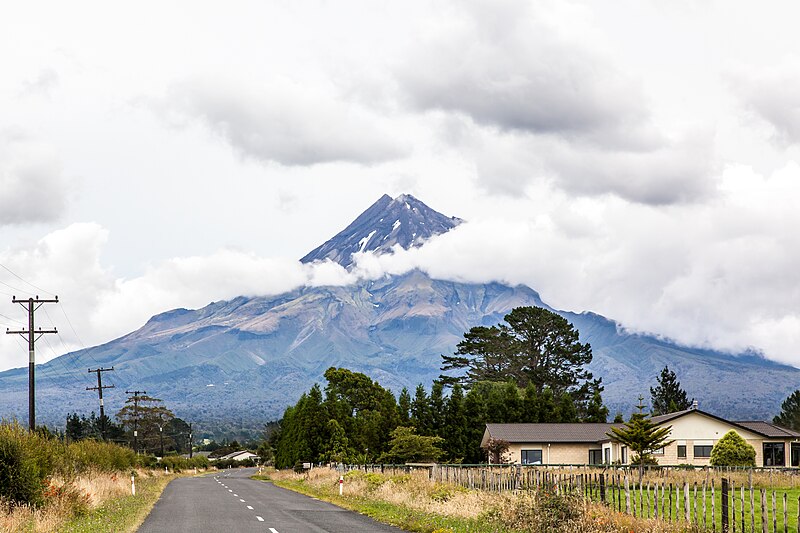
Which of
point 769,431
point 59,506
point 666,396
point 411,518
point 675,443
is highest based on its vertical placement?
point 59,506

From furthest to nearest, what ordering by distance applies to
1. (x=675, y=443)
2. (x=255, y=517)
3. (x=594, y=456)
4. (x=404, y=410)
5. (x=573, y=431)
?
(x=404, y=410), (x=573, y=431), (x=594, y=456), (x=675, y=443), (x=255, y=517)

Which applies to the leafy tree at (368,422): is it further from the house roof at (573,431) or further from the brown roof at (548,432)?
the brown roof at (548,432)

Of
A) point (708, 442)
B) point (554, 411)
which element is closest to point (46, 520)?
point (708, 442)

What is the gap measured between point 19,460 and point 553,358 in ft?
301

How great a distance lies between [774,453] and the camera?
234 feet

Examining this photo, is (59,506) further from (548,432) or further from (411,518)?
(548,432)

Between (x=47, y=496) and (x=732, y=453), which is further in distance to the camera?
(x=732, y=453)

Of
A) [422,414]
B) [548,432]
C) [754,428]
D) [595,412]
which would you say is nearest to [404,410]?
[422,414]

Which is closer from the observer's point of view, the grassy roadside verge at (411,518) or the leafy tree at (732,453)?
the grassy roadside verge at (411,518)

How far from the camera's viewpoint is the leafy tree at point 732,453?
62062mm

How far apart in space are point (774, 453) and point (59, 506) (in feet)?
193

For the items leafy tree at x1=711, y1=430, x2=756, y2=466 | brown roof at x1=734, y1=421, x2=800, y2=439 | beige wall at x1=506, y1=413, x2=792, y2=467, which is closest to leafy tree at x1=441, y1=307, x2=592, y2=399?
brown roof at x1=734, y1=421, x2=800, y2=439

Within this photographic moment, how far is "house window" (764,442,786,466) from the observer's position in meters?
71.1

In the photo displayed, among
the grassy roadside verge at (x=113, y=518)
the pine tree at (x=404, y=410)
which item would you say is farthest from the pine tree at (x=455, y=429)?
the grassy roadside verge at (x=113, y=518)
